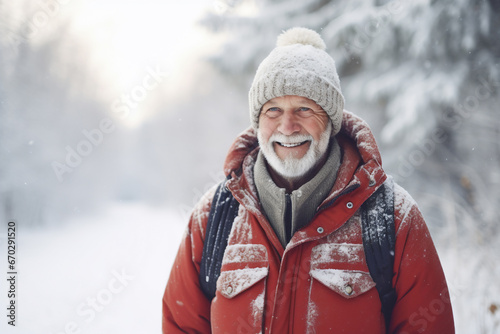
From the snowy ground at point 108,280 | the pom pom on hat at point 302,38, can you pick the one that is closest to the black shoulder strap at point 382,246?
the pom pom on hat at point 302,38

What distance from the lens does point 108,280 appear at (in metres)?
6.35

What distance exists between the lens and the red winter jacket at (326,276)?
68.2 inches

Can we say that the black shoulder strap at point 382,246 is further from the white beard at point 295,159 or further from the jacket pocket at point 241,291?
the jacket pocket at point 241,291

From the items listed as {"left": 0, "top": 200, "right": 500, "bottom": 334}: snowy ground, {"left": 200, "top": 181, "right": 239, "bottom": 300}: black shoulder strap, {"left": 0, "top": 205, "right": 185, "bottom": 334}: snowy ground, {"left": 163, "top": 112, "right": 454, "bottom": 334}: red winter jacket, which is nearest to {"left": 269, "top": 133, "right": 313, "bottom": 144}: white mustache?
{"left": 163, "top": 112, "right": 454, "bottom": 334}: red winter jacket

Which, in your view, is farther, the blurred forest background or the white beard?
the blurred forest background

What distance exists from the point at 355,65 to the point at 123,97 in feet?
20.0

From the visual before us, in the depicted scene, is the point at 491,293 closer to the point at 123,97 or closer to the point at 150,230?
the point at 150,230

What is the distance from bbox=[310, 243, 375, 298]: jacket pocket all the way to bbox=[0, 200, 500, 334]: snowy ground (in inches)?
138

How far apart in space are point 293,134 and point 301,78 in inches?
13.1

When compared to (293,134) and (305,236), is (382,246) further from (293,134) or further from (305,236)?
(293,134)

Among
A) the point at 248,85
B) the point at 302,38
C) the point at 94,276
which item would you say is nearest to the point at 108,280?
the point at 94,276

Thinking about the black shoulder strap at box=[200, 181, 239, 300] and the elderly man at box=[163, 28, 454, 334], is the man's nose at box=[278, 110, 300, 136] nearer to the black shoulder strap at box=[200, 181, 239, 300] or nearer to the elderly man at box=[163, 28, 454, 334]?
the elderly man at box=[163, 28, 454, 334]

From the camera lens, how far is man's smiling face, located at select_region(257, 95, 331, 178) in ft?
6.77

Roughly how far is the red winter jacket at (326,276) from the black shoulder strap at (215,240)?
44mm
